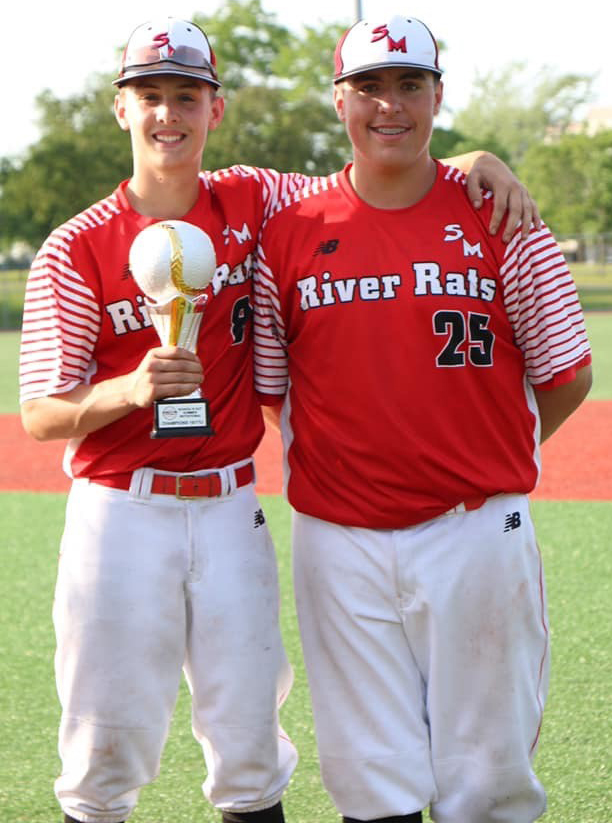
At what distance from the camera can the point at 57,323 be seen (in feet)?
11.7

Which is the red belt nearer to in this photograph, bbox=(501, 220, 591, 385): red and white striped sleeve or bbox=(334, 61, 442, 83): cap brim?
bbox=(501, 220, 591, 385): red and white striped sleeve

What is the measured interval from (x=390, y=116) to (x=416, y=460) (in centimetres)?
97

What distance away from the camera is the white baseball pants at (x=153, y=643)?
357 cm

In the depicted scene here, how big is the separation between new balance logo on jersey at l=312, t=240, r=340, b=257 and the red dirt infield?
21.3 feet

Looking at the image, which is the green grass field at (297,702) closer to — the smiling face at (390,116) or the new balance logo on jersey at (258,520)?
the new balance logo on jersey at (258,520)

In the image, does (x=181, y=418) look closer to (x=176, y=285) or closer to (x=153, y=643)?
(x=176, y=285)

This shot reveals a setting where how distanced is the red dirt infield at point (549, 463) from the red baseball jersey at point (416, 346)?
6310 millimetres

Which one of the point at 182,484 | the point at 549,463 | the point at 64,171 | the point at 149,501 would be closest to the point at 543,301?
the point at 182,484

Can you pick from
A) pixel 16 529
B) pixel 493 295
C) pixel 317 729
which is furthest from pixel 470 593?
pixel 16 529

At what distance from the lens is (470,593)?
3508 millimetres

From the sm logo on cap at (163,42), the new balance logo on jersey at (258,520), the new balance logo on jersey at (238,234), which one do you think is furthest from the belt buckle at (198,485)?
the sm logo on cap at (163,42)

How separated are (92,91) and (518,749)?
54682mm

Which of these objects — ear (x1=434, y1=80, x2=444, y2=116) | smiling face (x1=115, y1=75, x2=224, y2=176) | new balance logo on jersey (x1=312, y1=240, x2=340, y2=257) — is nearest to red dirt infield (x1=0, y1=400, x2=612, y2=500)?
ear (x1=434, y1=80, x2=444, y2=116)

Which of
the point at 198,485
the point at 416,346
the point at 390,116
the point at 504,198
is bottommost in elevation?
the point at 198,485
